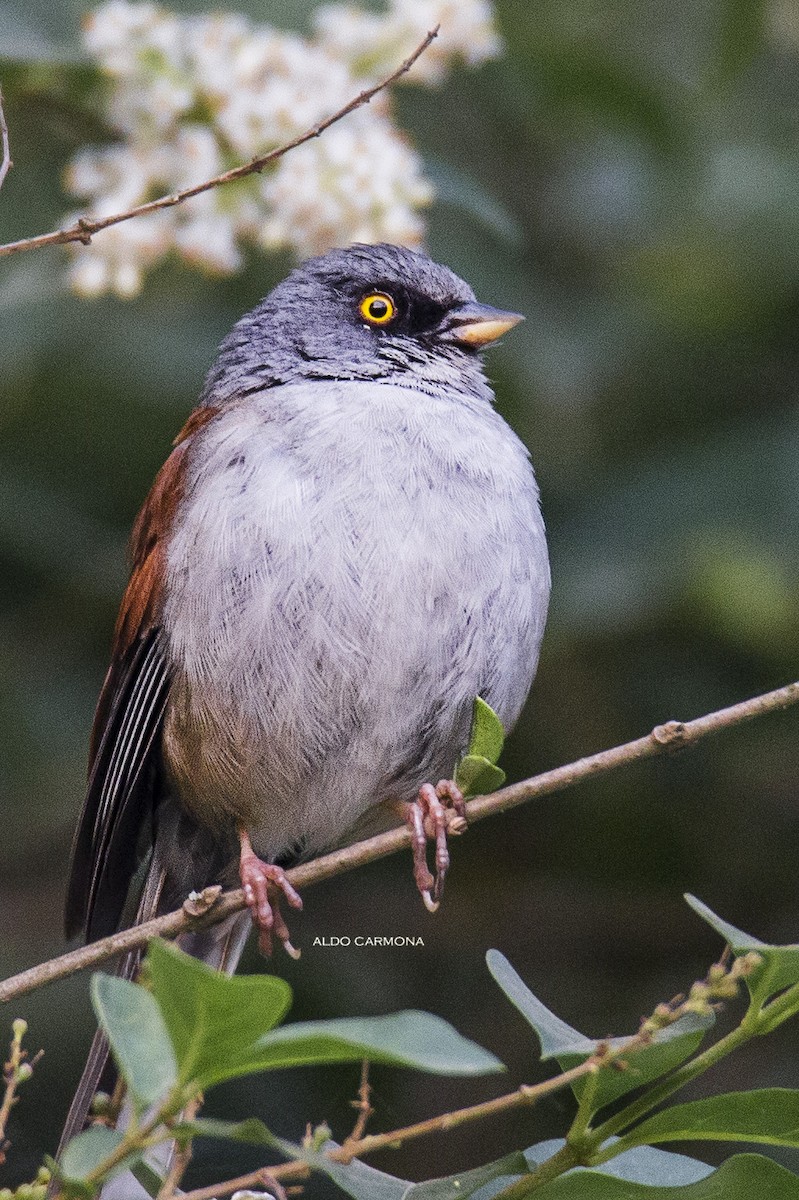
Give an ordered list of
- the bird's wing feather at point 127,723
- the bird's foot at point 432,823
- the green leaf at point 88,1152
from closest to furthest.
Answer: the green leaf at point 88,1152
the bird's foot at point 432,823
the bird's wing feather at point 127,723

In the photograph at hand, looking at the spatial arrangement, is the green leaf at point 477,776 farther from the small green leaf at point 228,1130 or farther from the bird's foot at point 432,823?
the small green leaf at point 228,1130

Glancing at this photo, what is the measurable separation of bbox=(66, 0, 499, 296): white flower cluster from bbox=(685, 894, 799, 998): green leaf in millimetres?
2433

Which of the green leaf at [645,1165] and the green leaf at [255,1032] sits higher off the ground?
the green leaf at [255,1032]

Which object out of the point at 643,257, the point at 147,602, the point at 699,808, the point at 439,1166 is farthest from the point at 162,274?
the point at 439,1166

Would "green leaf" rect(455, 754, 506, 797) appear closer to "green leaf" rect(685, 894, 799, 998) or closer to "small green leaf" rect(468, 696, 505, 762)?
"small green leaf" rect(468, 696, 505, 762)

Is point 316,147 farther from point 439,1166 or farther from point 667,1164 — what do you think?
point 439,1166

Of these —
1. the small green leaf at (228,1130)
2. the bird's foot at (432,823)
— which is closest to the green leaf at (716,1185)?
the small green leaf at (228,1130)

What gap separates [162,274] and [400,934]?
A: 7.62ft

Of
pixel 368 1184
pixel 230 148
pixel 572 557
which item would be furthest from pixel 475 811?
pixel 572 557

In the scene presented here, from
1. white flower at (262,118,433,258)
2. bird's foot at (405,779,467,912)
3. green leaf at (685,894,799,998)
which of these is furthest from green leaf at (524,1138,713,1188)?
white flower at (262,118,433,258)

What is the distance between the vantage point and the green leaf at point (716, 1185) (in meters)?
2.11

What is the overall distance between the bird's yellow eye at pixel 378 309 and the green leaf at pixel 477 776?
76.8 inches

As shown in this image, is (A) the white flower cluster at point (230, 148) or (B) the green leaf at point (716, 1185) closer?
(B) the green leaf at point (716, 1185)

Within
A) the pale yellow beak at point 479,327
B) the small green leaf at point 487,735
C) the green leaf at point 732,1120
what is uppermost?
the pale yellow beak at point 479,327
